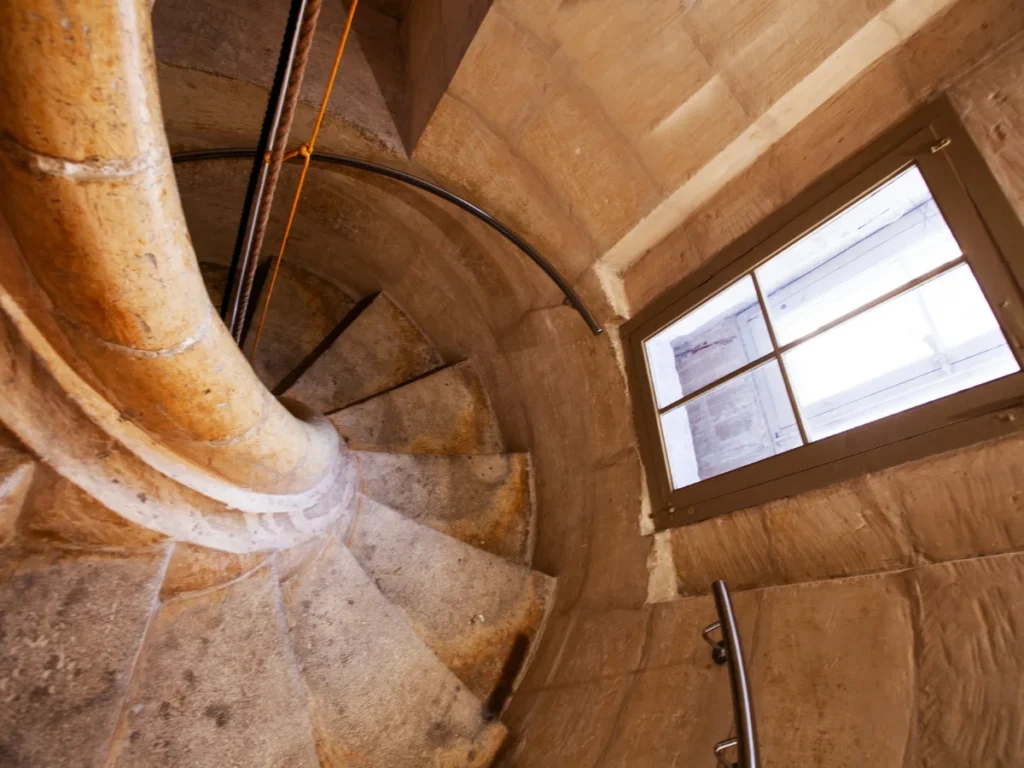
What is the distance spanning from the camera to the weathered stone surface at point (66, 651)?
1057mm

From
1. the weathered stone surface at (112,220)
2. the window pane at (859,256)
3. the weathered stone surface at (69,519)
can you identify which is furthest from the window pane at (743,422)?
the weathered stone surface at (69,519)

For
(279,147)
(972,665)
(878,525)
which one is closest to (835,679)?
(972,665)

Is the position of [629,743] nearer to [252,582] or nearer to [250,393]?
[252,582]

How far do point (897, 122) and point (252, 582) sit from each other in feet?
7.36

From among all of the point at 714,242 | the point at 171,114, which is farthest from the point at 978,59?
the point at 171,114

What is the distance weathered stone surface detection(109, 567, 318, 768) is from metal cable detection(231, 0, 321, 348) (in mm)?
999

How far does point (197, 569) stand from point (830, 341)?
244 centimetres

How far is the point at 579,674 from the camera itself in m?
1.98

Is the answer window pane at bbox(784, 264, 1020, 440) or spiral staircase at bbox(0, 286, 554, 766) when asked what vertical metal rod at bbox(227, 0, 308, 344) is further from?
window pane at bbox(784, 264, 1020, 440)

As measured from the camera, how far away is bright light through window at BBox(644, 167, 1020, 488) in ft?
5.78

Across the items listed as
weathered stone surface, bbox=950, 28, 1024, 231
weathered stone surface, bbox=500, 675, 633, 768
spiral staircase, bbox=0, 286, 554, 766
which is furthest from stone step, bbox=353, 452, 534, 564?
weathered stone surface, bbox=950, 28, 1024, 231

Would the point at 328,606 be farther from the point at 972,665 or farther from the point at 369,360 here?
the point at 972,665

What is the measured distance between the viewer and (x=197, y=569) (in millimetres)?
1508

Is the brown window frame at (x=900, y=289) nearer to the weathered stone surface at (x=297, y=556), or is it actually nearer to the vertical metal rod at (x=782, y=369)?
the vertical metal rod at (x=782, y=369)
